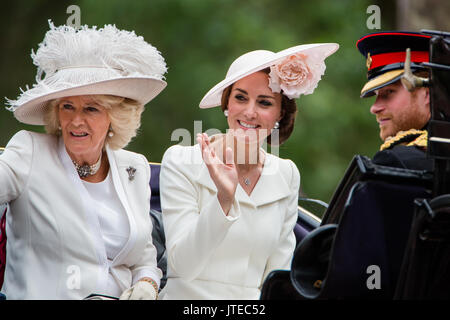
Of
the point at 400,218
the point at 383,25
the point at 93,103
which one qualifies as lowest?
the point at 400,218

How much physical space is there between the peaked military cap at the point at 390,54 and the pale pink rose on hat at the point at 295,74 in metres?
0.25

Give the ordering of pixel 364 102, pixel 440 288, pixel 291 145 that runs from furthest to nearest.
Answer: pixel 364 102
pixel 291 145
pixel 440 288

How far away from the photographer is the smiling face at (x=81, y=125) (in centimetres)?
336

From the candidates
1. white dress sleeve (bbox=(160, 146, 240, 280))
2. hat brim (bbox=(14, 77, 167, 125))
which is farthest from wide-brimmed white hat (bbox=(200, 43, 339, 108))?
white dress sleeve (bbox=(160, 146, 240, 280))

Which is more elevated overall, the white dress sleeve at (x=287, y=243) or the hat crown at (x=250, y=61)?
the hat crown at (x=250, y=61)

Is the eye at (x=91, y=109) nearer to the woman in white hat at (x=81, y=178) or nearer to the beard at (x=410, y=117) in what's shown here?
the woman in white hat at (x=81, y=178)

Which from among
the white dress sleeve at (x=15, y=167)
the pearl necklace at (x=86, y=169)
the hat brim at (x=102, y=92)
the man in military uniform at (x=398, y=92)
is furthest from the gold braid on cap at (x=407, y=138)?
the white dress sleeve at (x=15, y=167)

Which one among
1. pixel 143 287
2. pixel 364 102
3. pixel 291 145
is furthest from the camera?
pixel 364 102

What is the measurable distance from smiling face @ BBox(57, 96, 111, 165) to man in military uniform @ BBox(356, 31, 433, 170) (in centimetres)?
124

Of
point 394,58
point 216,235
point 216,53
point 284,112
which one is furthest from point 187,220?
point 216,53
